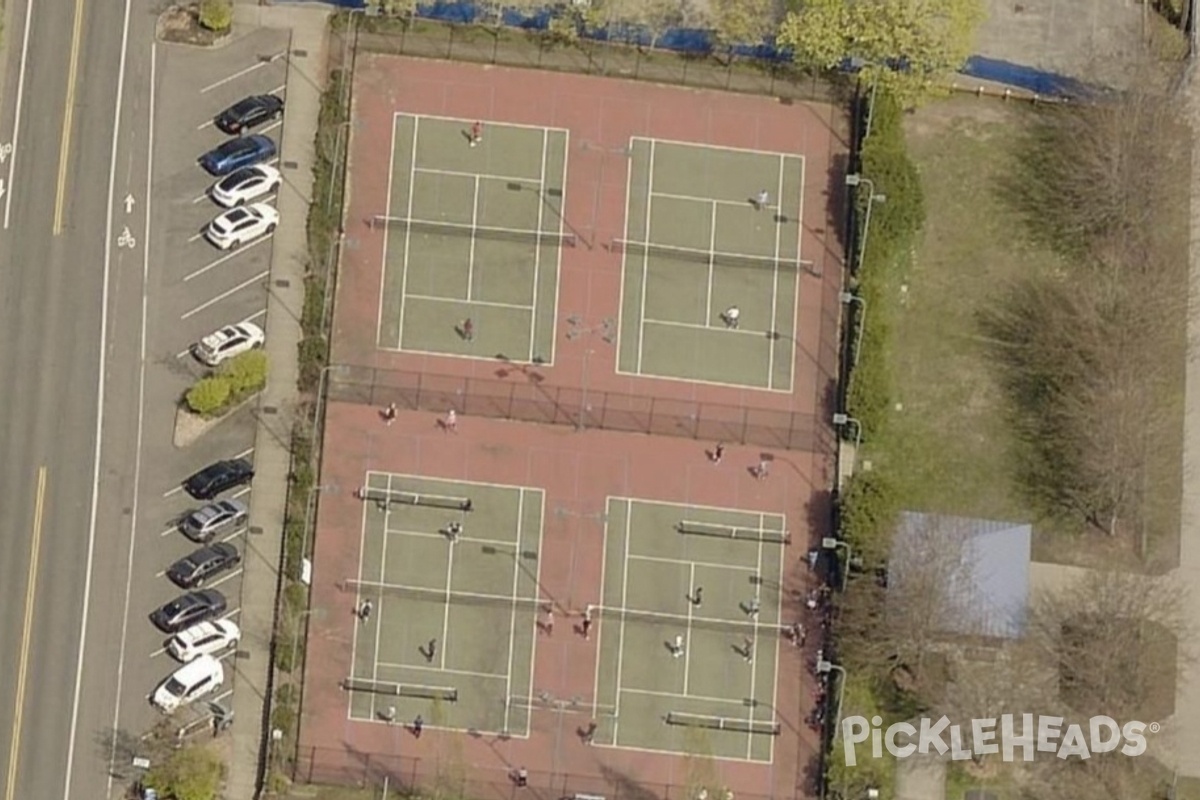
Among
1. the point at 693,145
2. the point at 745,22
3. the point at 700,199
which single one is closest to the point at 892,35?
the point at 745,22

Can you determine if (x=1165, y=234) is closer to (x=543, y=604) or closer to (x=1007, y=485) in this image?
(x=1007, y=485)

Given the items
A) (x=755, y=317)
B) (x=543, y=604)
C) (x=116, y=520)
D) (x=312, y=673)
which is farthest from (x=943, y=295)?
(x=116, y=520)

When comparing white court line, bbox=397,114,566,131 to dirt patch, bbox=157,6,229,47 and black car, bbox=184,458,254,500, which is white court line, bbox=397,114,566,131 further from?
black car, bbox=184,458,254,500

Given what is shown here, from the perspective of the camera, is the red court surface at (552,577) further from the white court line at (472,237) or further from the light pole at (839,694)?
the white court line at (472,237)

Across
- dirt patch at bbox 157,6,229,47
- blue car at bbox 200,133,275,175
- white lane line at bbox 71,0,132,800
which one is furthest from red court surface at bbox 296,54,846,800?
white lane line at bbox 71,0,132,800

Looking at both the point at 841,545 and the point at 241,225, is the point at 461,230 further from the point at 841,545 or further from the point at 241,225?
the point at 841,545

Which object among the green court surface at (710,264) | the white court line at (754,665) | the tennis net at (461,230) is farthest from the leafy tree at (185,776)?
the green court surface at (710,264)
